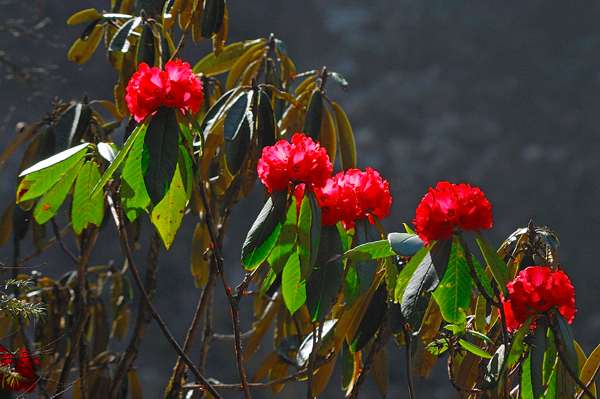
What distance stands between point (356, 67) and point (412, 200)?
107 cm

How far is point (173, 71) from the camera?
4.33 ft

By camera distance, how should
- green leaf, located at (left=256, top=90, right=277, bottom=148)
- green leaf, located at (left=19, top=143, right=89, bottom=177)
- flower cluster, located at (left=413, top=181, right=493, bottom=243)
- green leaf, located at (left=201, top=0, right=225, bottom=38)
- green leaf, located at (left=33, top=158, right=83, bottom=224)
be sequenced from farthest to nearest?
green leaf, located at (left=201, top=0, right=225, bottom=38), green leaf, located at (left=256, top=90, right=277, bottom=148), green leaf, located at (left=33, top=158, right=83, bottom=224), green leaf, located at (left=19, top=143, right=89, bottom=177), flower cluster, located at (left=413, top=181, right=493, bottom=243)

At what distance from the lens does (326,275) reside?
1.29m

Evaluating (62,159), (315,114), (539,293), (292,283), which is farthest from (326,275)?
(315,114)

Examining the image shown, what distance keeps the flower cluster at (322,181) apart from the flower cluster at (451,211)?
0.16 metres

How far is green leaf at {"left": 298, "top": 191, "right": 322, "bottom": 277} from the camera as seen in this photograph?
1227mm

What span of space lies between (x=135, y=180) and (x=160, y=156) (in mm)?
71

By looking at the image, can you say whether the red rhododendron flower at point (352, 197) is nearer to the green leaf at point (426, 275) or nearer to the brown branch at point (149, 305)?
the green leaf at point (426, 275)

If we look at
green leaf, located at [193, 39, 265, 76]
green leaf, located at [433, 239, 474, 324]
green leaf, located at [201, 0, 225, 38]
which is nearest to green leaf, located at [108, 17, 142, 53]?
green leaf, located at [201, 0, 225, 38]

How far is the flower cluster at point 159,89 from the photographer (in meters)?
1.31

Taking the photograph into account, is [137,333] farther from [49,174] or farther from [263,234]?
[263,234]

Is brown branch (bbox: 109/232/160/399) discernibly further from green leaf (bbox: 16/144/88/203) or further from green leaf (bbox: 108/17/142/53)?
green leaf (bbox: 16/144/88/203)

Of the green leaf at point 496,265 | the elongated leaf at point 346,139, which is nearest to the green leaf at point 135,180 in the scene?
the green leaf at point 496,265

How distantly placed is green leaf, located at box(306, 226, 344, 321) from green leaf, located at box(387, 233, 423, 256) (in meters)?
0.11
